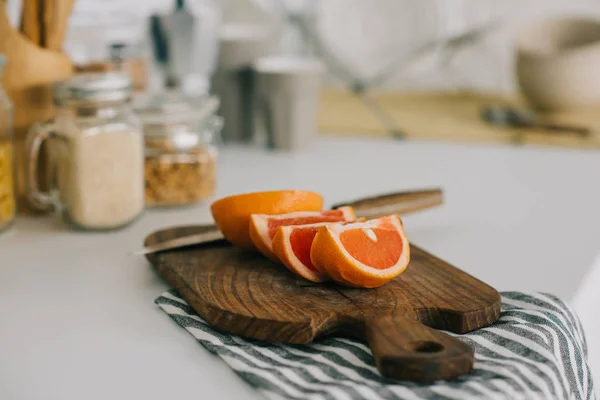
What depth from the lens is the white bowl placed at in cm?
177

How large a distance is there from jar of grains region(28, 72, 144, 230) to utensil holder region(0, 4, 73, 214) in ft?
0.19

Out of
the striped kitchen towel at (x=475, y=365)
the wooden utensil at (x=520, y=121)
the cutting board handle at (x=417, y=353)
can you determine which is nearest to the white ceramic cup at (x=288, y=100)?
the wooden utensil at (x=520, y=121)

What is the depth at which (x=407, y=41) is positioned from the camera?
6.94ft

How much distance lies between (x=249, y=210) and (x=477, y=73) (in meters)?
1.62

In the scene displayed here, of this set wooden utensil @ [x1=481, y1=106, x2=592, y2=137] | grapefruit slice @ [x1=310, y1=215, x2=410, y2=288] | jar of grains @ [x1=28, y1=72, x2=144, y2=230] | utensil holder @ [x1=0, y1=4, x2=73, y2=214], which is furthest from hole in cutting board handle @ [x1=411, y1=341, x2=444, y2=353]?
wooden utensil @ [x1=481, y1=106, x2=592, y2=137]

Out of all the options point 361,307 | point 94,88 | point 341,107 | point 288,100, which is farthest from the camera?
point 341,107

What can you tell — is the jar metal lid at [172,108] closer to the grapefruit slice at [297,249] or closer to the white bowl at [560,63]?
the grapefruit slice at [297,249]

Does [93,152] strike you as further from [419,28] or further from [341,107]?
[419,28]

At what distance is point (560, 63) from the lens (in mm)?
1776

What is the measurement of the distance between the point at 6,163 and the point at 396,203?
1.72 feet

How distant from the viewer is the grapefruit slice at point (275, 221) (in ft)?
2.95

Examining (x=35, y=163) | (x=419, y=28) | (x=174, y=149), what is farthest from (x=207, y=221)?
(x=419, y=28)

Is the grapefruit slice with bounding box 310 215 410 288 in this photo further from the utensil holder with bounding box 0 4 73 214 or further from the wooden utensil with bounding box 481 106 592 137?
the wooden utensil with bounding box 481 106 592 137

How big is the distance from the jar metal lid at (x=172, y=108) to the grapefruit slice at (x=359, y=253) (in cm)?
47
